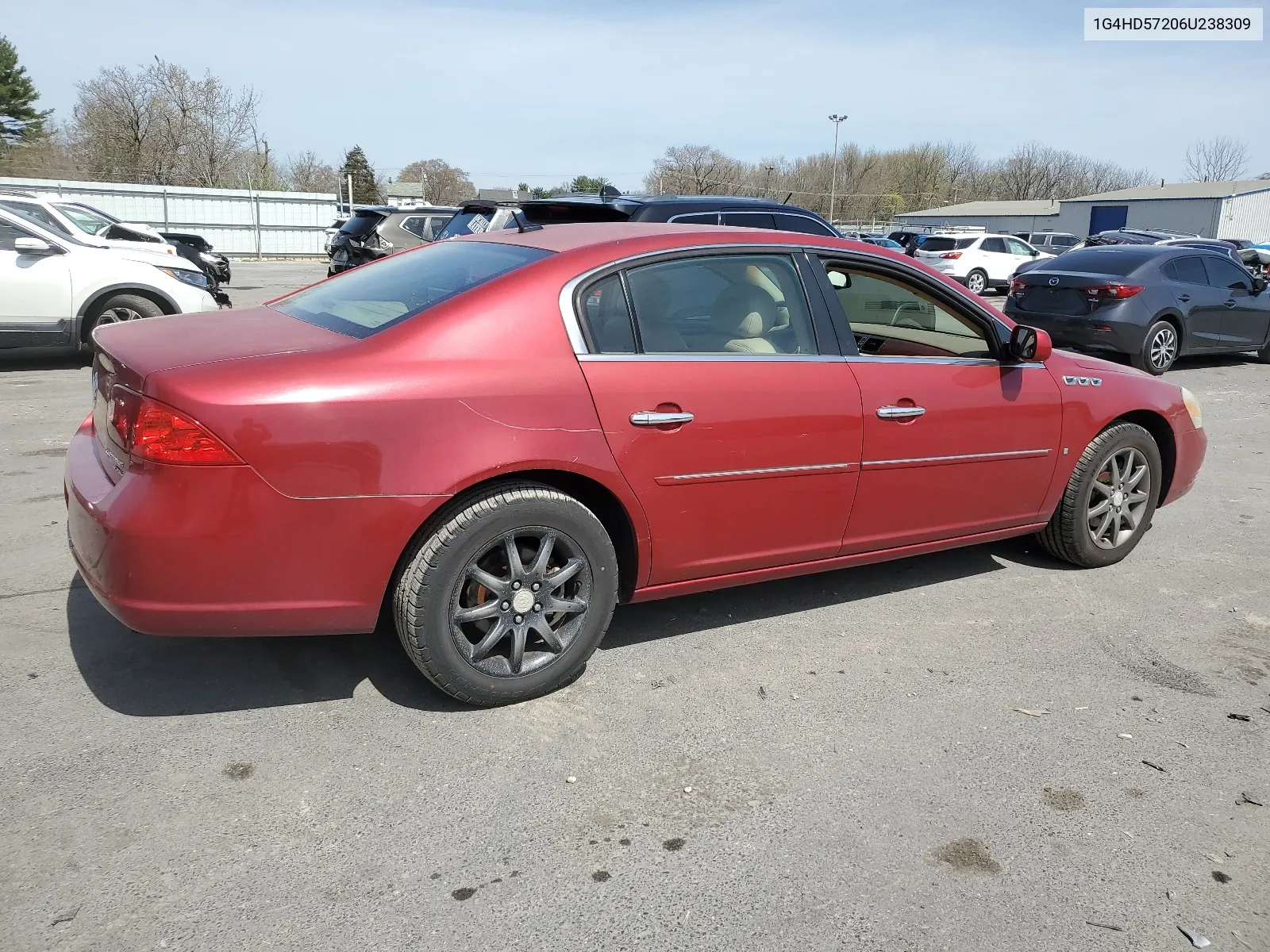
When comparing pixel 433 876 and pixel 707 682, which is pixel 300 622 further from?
A: pixel 707 682

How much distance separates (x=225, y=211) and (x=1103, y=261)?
32.6 meters

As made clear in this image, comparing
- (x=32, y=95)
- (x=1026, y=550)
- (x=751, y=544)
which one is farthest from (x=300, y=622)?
(x=32, y=95)

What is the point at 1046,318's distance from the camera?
1135 cm

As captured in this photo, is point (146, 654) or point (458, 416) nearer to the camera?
point (458, 416)

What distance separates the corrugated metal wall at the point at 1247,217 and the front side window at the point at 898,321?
5799cm

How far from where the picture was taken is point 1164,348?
11445 millimetres

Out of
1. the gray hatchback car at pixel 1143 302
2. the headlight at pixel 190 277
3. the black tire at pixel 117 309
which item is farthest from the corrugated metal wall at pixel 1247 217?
the black tire at pixel 117 309

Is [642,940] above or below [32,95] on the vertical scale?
below

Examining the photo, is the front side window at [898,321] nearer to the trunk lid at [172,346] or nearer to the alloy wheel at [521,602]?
the alloy wheel at [521,602]

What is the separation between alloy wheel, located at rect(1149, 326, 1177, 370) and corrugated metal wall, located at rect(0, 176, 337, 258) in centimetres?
3233

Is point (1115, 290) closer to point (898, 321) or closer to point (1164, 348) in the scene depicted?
point (1164, 348)

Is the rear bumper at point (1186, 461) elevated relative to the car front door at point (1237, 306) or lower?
lower

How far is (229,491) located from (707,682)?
176cm

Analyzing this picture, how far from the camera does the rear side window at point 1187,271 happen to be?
37.9 feet
